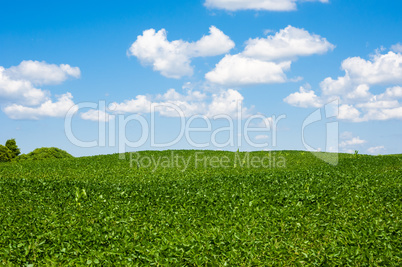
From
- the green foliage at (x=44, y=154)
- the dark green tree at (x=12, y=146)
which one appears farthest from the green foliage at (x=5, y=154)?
the green foliage at (x=44, y=154)

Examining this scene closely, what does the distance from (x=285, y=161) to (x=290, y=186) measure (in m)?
16.2

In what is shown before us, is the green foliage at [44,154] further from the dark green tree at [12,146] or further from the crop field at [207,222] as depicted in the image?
the crop field at [207,222]

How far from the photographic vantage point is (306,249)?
30.0 feet

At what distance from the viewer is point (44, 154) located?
41594mm

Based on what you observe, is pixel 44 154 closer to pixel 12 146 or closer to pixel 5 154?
pixel 12 146

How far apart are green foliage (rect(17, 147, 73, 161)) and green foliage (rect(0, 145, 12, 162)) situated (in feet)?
3.36

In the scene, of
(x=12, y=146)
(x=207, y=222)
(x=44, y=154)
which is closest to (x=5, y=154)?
(x=12, y=146)

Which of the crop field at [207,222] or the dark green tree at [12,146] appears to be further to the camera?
the dark green tree at [12,146]

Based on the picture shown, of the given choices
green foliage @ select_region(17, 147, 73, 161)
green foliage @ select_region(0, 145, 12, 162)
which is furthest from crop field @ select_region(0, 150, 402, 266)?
green foliage @ select_region(0, 145, 12, 162)

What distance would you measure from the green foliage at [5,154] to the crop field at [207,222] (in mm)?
26934

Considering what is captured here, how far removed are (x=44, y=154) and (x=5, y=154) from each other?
13.2 feet

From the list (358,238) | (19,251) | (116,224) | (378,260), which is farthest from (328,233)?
(19,251)

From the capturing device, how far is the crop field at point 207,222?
8.41m

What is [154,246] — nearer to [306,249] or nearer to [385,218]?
[306,249]
